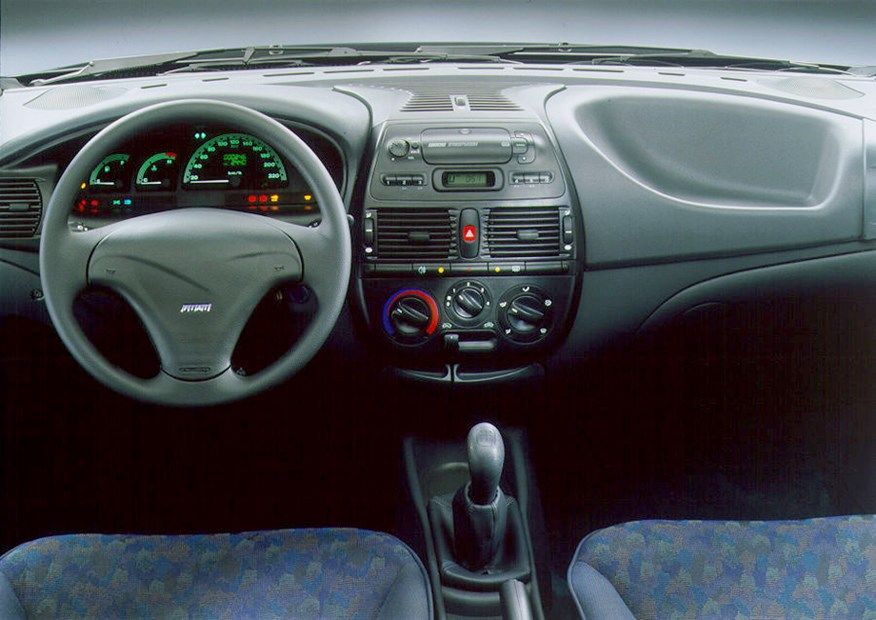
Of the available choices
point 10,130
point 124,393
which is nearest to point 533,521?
point 124,393

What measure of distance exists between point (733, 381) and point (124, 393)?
1.30 metres

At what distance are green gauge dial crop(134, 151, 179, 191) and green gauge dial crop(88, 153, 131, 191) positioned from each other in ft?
0.07

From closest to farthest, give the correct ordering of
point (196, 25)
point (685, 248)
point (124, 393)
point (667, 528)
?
point (124, 393)
point (667, 528)
point (685, 248)
point (196, 25)

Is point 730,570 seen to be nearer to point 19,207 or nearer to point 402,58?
point 402,58

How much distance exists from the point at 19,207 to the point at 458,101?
0.80m

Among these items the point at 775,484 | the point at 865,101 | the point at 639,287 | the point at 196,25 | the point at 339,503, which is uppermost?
the point at 196,25

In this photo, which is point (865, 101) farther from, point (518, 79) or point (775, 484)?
point (775, 484)

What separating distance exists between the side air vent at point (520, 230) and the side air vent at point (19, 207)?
793 mm

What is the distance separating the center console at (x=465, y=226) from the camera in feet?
4.54

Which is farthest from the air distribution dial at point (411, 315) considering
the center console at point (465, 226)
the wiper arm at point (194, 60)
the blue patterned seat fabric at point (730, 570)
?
the wiper arm at point (194, 60)

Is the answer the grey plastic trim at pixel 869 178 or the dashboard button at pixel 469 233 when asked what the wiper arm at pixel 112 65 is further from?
the grey plastic trim at pixel 869 178

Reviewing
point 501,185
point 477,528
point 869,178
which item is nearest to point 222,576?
point 477,528

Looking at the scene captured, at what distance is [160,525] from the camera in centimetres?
194

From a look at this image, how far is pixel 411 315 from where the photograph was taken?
145cm
